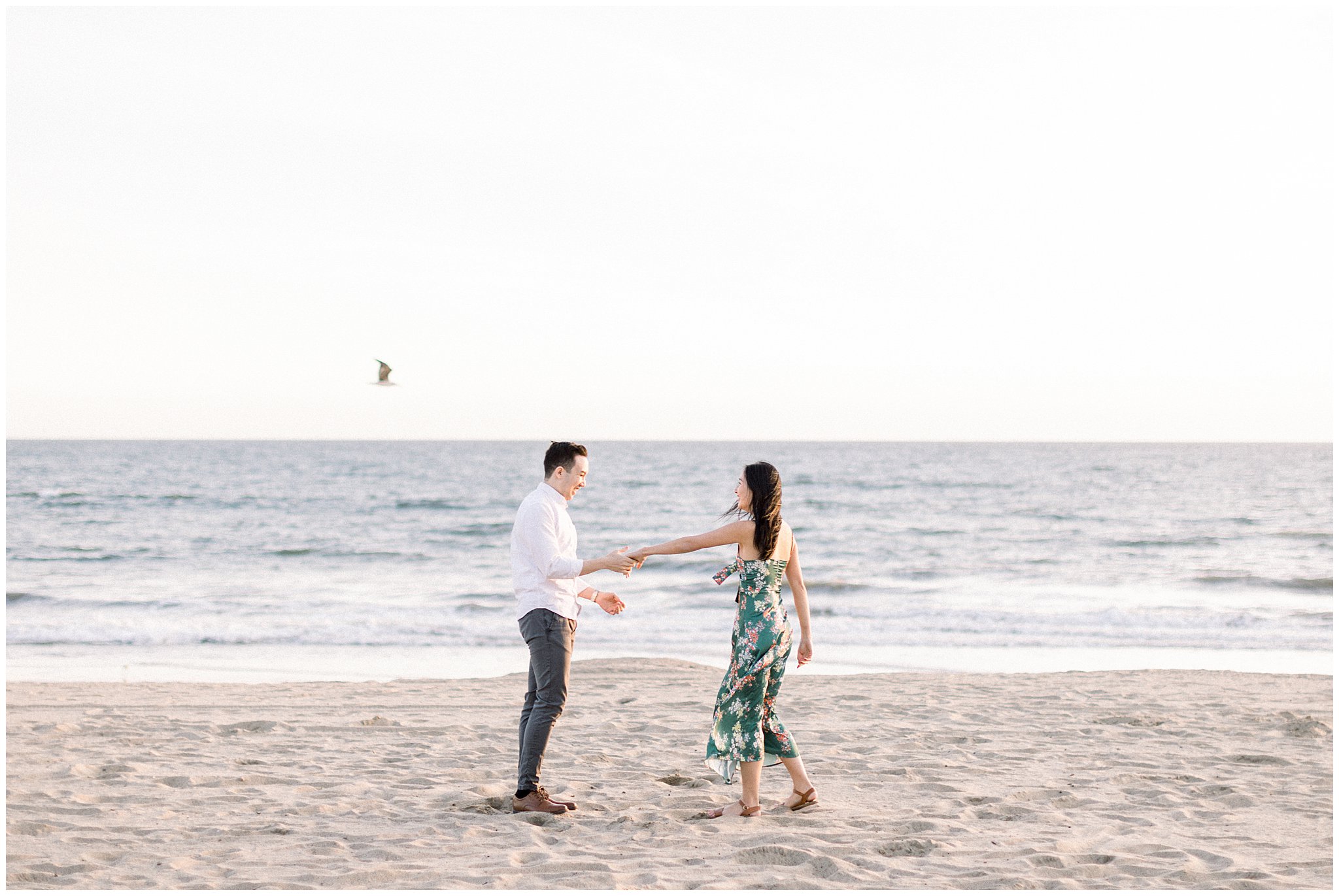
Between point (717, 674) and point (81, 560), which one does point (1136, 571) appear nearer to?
point (717, 674)

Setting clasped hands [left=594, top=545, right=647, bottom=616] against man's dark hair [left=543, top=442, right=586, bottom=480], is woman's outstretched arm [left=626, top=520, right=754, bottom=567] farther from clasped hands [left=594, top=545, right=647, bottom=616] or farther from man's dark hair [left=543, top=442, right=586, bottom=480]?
man's dark hair [left=543, top=442, right=586, bottom=480]

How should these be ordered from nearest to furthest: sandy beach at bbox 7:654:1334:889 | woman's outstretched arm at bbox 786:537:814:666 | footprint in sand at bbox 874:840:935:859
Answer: sandy beach at bbox 7:654:1334:889
footprint in sand at bbox 874:840:935:859
woman's outstretched arm at bbox 786:537:814:666

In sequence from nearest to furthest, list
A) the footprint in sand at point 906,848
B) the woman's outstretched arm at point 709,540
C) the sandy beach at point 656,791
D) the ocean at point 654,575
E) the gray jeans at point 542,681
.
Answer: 1. the sandy beach at point 656,791
2. the footprint in sand at point 906,848
3. the woman's outstretched arm at point 709,540
4. the gray jeans at point 542,681
5. the ocean at point 654,575

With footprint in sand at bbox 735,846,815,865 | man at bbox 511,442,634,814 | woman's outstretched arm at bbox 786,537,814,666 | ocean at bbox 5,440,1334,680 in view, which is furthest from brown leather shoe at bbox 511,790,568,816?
ocean at bbox 5,440,1334,680

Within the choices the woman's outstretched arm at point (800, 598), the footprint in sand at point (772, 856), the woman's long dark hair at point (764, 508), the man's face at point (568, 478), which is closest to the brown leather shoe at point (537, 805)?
the footprint in sand at point (772, 856)

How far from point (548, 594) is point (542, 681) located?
457 millimetres

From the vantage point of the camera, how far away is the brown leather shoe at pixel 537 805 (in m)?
5.23

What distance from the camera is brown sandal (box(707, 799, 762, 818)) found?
16.9ft

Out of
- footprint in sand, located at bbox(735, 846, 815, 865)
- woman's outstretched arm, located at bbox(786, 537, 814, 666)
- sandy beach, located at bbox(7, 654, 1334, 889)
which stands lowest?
sandy beach, located at bbox(7, 654, 1334, 889)

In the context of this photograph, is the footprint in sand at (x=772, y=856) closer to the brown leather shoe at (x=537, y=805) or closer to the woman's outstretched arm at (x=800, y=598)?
the woman's outstretched arm at (x=800, y=598)

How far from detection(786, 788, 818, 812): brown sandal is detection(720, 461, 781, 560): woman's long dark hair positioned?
128 centimetres

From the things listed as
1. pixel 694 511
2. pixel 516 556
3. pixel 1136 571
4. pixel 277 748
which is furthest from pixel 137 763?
pixel 694 511

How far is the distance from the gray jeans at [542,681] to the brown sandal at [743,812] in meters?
0.94

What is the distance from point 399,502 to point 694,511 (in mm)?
11085
